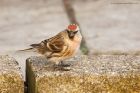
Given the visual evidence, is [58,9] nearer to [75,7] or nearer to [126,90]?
[75,7]

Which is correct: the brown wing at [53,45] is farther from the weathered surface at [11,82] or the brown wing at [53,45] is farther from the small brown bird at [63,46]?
the weathered surface at [11,82]

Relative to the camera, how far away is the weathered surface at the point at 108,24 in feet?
27.3

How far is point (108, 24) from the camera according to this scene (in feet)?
29.9

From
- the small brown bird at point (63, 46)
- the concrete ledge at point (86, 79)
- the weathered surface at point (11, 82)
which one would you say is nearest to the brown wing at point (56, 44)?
the small brown bird at point (63, 46)

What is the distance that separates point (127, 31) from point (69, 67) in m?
3.39

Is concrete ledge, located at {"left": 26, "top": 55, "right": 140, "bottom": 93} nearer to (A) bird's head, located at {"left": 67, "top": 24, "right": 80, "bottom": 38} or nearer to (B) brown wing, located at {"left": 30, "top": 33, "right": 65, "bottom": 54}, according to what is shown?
(B) brown wing, located at {"left": 30, "top": 33, "right": 65, "bottom": 54}

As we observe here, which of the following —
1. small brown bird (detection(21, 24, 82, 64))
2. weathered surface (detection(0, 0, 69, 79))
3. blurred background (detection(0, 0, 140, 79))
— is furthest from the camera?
weathered surface (detection(0, 0, 69, 79))

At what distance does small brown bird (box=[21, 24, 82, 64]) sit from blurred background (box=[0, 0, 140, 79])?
2095mm

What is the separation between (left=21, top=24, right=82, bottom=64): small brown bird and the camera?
17.9 ft

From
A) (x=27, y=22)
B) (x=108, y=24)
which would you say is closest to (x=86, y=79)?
(x=108, y=24)

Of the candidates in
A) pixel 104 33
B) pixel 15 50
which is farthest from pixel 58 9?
pixel 15 50

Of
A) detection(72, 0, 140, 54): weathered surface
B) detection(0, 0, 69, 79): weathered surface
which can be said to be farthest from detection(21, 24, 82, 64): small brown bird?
detection(72, 0, 140, 54): weathered surface

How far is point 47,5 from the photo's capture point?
9961 millimetres

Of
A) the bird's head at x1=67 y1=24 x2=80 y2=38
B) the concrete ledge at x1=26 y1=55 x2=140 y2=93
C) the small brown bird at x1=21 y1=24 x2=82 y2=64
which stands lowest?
the concrete ledge at x1=26 y1=55 x2=140 y2=93
